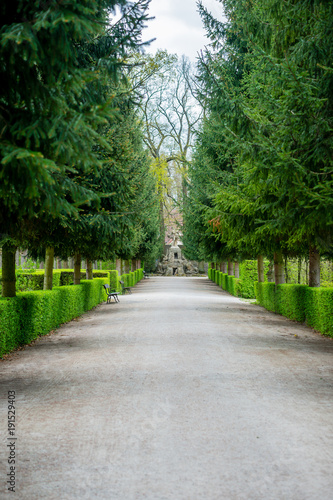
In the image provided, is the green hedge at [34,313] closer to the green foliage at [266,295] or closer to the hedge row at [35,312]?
the hedge row at [35,312]

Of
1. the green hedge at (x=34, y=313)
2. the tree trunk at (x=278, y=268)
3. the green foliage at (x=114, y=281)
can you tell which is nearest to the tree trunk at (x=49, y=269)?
the green hedge at (x=34, y=313)

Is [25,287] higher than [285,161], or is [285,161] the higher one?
[285,161]

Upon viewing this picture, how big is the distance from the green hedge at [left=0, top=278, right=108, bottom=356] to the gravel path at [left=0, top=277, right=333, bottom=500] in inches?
15.4

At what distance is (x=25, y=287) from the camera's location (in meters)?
25.0

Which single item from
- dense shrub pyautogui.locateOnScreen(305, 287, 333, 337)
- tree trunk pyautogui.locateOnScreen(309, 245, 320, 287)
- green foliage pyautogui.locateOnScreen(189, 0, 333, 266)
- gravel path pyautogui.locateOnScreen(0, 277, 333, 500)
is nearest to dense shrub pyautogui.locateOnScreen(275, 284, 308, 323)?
tree trunk pyautogui.locateOnScreen(309, 245, 320, 287)

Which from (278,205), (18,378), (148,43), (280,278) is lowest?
(18,378)

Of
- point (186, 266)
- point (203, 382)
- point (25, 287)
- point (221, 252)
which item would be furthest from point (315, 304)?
point (186, 266)

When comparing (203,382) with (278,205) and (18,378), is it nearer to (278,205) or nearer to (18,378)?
(18,378)

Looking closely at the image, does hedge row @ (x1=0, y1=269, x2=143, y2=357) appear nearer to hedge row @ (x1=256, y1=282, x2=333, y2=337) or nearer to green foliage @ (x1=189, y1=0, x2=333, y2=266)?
green foliage @ (x1=189, y1=0, x2=333, y2=266)

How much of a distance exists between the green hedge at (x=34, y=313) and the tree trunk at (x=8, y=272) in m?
0.26

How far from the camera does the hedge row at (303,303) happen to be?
11828 mm

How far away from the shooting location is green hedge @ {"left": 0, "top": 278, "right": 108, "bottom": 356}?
9.61 m

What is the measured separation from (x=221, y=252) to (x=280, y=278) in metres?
7.48

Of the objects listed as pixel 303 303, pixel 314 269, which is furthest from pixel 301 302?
pixel 314 269
